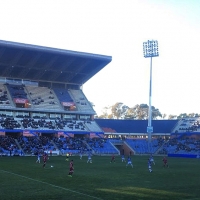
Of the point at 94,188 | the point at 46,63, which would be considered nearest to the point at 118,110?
the point at 46,63

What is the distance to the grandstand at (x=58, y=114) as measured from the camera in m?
67.3

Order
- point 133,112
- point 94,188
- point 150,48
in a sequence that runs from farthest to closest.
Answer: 1. point 133,112
2. point 150,48
3. point 94,188

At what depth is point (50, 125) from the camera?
2849 inches

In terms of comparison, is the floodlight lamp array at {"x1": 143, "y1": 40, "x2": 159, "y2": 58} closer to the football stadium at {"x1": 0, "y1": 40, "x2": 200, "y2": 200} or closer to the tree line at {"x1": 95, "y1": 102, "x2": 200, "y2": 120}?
the football stadium at {"x1": 0, "y1": 40, "x2": 200, "y2": 200}

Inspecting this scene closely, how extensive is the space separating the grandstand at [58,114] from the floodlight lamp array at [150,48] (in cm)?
823

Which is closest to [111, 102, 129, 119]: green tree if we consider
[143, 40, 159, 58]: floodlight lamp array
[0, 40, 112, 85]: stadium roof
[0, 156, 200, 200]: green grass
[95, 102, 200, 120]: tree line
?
[95, 102, 200, 120]: tree line

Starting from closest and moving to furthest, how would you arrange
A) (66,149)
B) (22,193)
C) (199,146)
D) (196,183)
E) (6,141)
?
(22,193) < (196,183) < (6,141) < (66,149) < (199,146)

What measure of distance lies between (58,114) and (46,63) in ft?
40.1

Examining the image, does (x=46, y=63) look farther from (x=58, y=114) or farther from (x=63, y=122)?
(x=63, y=122)

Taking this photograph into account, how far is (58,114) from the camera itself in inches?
3068

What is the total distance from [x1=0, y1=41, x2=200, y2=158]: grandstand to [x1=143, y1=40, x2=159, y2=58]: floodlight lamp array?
8.23 meters

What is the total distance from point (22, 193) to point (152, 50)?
2272 inches

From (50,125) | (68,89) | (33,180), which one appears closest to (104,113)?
(68,89)

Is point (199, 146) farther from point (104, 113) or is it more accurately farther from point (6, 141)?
point (104, 113)
